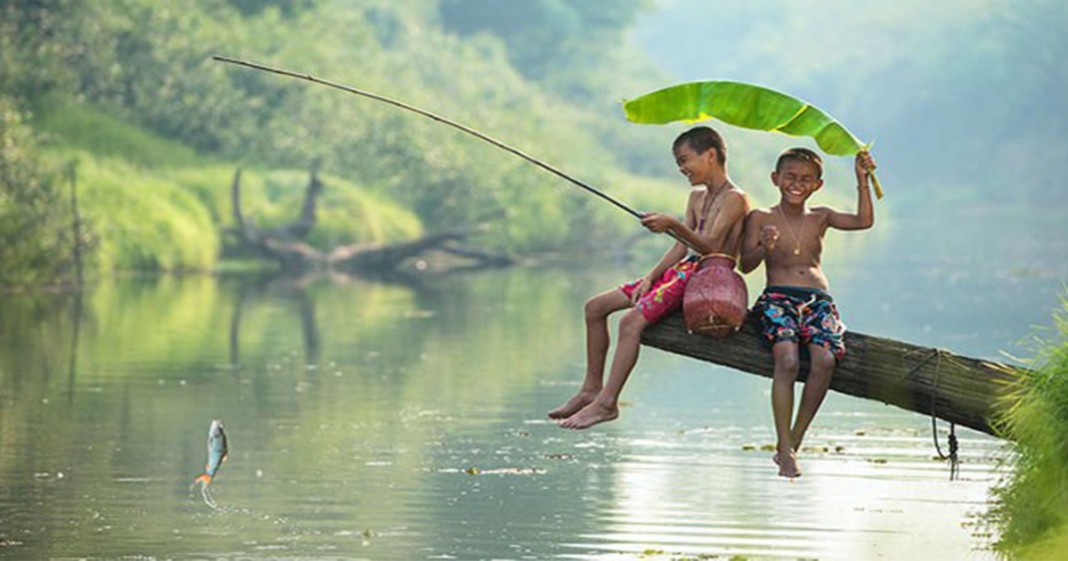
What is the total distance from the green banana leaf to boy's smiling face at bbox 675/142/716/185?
0.16 m

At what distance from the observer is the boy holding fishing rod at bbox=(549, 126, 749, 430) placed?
1159 cm

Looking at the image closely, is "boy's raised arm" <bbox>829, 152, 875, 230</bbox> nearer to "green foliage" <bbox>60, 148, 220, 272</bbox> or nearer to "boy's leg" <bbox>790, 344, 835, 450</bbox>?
"boy's leg" <bbox>790, 344, 835, 450</bbox>

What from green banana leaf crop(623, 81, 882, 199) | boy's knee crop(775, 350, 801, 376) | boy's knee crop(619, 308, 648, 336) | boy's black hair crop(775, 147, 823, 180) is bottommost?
boy's knee crop(775, 350, 801, 376)

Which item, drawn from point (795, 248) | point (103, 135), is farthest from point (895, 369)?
point (103, 135)

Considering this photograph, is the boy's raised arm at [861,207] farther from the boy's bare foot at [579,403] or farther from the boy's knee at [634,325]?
the boy's bare foot at [579,403]

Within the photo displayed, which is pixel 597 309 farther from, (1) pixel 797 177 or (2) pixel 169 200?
(2) pixel 169 200

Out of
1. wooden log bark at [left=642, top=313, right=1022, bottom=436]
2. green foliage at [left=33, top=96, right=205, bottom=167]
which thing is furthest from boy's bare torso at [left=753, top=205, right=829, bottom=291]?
green foliage at [left=33, top=96, right=205, bottom=167]

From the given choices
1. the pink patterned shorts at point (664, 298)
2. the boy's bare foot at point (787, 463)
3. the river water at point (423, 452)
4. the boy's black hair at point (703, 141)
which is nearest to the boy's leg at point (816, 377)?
the boy's bare foot at point (787, 463)

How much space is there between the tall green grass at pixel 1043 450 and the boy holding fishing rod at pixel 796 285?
95 cm

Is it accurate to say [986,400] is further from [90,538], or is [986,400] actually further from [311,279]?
[311,279]

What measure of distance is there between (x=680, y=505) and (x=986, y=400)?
4545 mm

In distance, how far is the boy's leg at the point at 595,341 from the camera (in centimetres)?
1186

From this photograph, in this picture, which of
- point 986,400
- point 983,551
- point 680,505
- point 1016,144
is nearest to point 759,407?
point 680,505

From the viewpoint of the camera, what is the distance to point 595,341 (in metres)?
12.0
